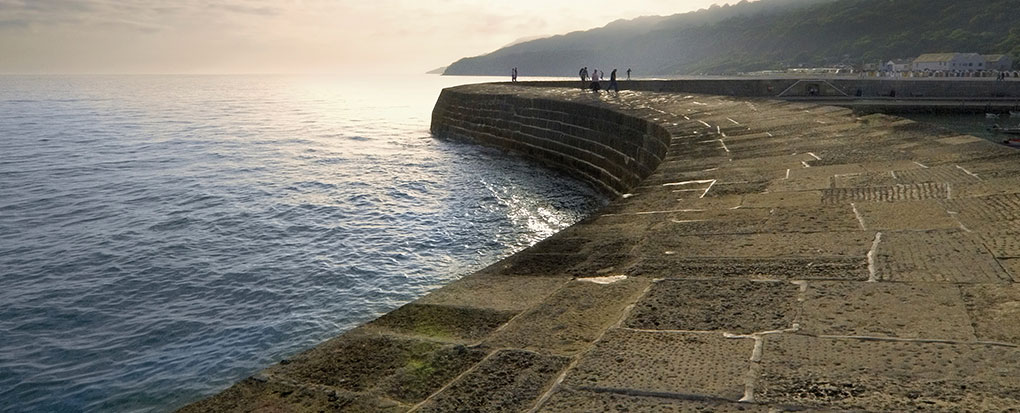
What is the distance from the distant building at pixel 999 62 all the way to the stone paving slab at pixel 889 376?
293 feet

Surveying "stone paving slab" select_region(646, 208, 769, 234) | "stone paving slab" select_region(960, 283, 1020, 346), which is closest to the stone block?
"stone paving slab" select_region(646, 208, 769, 234)

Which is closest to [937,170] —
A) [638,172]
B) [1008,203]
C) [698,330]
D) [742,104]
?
[1008,203]

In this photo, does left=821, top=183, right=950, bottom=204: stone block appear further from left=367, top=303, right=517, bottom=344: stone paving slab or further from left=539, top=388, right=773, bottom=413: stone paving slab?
left=539, top=388, right=773, bottom=413: stone paving slab

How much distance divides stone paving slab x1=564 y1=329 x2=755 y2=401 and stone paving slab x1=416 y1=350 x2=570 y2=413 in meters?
0.17

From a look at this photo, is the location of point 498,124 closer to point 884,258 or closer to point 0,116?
point 884,258

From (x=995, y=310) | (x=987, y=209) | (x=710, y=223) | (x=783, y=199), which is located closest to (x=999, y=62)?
(x=783, y=199)

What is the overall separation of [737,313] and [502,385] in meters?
1.52

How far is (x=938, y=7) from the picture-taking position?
120 m

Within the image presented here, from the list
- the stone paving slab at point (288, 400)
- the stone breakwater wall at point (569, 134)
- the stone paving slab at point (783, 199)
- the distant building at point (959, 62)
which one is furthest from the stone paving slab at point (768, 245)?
the distant building at point (959, 62)

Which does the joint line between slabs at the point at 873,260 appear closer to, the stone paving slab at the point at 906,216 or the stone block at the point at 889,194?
the stone paving slab at the point at 906,216

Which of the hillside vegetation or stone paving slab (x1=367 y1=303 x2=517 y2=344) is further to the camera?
the hillside vegetation

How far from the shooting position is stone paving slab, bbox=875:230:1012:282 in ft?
13.0

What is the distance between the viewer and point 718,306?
3.91 meters

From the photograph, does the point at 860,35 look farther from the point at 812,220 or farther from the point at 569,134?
the point at 812,220
